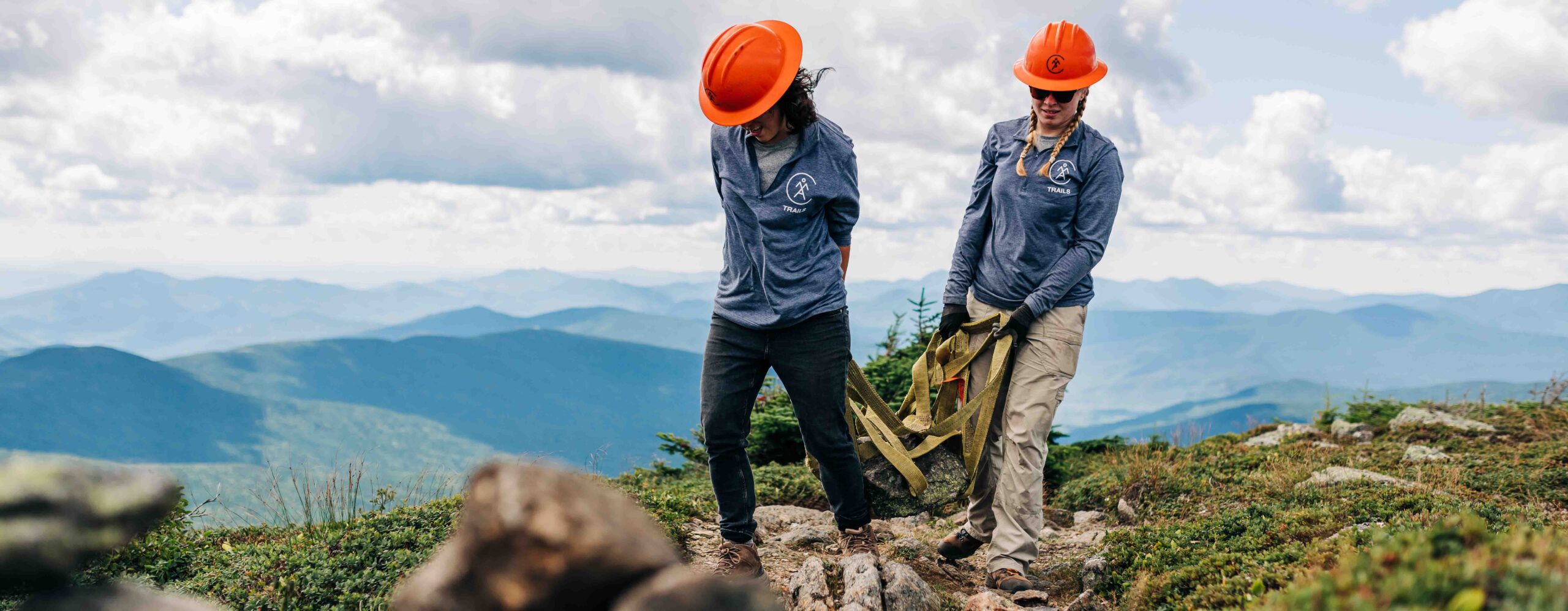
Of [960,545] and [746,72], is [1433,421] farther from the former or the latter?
[746,72]

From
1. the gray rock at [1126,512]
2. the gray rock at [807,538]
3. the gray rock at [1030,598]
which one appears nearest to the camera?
the gray rock at [1030,598]

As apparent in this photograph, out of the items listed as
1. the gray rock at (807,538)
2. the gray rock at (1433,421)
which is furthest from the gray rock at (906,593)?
the gray rock at (1433,421)

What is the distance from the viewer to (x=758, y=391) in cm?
471

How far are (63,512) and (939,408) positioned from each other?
14.5 ft

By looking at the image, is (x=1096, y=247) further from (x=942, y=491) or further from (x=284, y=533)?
(x=284, y=533)

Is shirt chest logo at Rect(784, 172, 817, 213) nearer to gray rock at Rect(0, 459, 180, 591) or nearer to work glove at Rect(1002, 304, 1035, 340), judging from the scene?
work glove at Rect(1002, 304, 1035, 340)

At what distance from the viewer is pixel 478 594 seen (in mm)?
2018

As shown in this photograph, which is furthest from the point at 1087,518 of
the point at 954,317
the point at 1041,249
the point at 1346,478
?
the point at 1041,249

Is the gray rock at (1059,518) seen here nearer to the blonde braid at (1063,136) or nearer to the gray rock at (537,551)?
the blonde braid at (1063,136)

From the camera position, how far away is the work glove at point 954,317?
5531 mm

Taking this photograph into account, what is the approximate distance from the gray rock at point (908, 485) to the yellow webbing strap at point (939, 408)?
6 cm

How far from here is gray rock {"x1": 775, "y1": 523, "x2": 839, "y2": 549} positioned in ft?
19.2

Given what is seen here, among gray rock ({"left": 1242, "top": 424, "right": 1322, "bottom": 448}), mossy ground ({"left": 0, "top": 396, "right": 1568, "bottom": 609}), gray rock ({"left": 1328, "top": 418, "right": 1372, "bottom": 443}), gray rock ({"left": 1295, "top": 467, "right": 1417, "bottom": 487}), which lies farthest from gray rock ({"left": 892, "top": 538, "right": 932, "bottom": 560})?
gray rock ({"left": 1328, "top": 418, "right": 1372, "bottom": 443})

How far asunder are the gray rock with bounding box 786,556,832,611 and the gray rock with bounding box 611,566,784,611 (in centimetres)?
249
